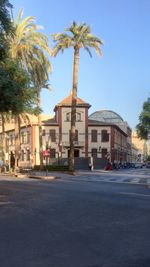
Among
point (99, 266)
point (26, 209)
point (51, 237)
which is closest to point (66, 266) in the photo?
point (99, 266)

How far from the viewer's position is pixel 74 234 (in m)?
9.74

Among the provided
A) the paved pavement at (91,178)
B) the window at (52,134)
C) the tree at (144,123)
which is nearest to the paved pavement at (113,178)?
the paved pavement at (91,178)

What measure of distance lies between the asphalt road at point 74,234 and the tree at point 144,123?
70.0 meters

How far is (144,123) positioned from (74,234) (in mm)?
77982

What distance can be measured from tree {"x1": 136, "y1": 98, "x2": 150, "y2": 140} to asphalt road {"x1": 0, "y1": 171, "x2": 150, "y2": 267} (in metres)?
70.0

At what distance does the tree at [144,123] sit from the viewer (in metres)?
84.8

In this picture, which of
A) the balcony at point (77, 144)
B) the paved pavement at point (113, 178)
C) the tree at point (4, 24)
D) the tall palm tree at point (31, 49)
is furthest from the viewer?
the balcony at point (77, 144)

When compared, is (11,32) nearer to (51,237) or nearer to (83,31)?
(51,237)

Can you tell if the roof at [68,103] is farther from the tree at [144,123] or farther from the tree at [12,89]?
the tree at [12,89]

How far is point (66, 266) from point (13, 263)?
2.79ft

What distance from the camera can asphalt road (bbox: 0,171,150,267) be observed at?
7414 mm

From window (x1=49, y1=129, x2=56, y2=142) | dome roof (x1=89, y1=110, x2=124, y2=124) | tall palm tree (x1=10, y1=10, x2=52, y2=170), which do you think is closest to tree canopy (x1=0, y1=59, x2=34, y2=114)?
tall palm tree (x1=10, y1=10, x2=52, y2=170)

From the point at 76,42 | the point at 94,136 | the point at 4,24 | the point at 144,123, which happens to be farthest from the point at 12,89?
the point at 94,136

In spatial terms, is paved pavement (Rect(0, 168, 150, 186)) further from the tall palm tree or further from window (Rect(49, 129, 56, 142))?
window (Rect(49, 129, 56, 142))
